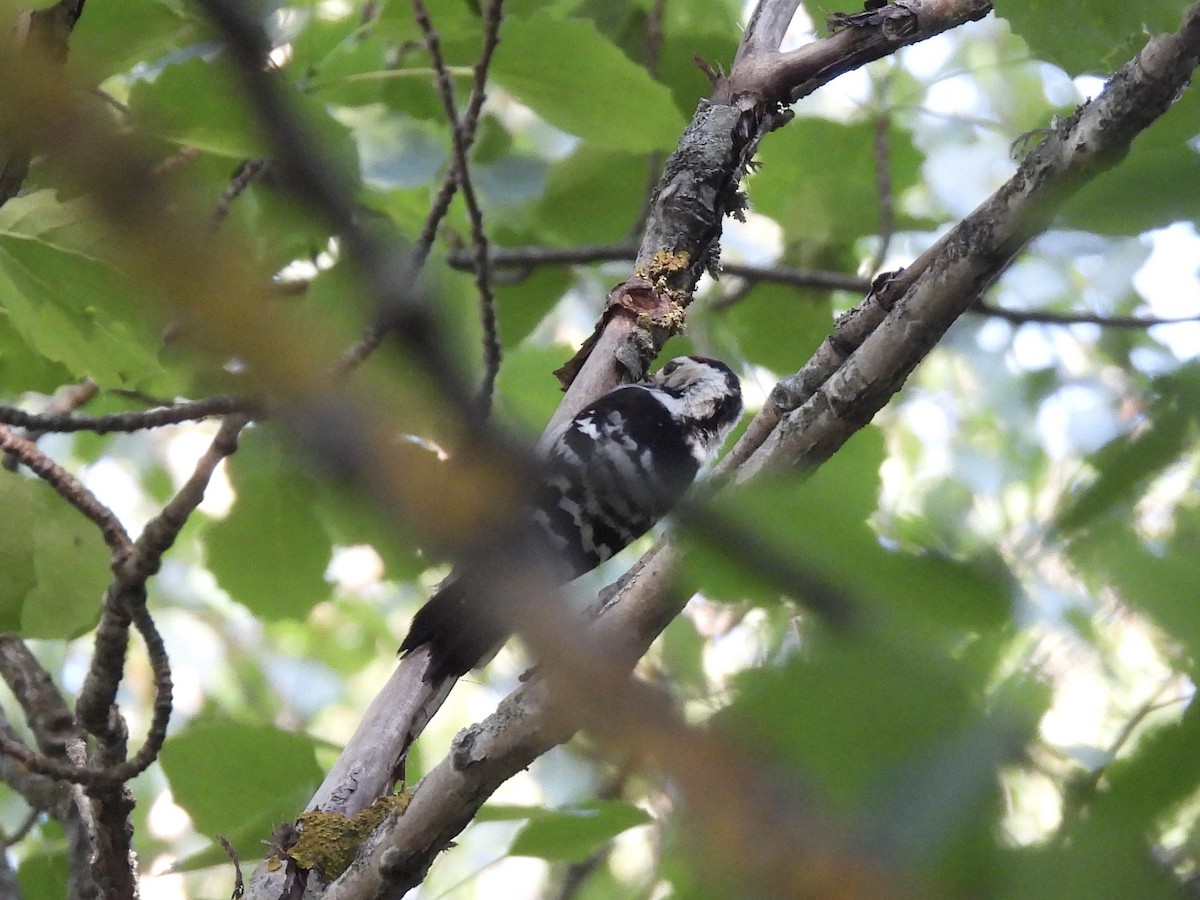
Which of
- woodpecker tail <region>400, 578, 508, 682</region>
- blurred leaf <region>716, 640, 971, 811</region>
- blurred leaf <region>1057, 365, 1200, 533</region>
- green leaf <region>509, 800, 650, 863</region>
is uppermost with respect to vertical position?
woodpecker tail <region>400, 578, 508, 682</region>

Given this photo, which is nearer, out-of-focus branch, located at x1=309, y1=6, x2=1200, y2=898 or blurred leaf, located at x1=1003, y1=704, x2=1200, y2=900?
blurred leaf, located at x1=1003, y1=704, x2=1200, y2=900

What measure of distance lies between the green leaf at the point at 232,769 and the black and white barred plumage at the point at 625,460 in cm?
31

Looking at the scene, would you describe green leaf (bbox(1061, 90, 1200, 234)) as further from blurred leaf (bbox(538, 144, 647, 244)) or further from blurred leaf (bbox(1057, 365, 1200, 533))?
blurred leaf (bbox(538, 144, 647, 244))

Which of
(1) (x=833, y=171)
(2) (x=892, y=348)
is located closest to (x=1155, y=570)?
(2) (x=892, y=348)

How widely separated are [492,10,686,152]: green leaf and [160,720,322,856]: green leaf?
5.05 feet

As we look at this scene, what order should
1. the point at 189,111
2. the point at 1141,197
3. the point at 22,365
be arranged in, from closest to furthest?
1. the point at 1141,197
2. the point at 189,111
3. the point at 22,365

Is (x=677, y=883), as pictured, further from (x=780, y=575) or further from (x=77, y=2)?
(x=77, y=2)

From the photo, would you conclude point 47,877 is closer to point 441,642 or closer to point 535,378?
point 441,642

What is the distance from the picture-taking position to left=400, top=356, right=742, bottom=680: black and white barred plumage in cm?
245

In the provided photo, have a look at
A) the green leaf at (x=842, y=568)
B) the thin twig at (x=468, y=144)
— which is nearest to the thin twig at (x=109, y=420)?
the thin twig at (x=468, y=144)

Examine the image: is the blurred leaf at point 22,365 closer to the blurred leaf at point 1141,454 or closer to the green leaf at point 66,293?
the green leaf at point 66,293

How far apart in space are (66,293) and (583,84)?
125cm

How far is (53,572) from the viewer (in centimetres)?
241

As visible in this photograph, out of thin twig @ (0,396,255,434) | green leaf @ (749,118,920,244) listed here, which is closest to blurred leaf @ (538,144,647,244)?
green leaf @ (749,118,920,244)
